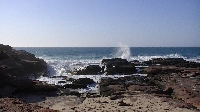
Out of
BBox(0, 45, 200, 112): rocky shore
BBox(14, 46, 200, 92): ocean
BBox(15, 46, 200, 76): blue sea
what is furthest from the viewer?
BBox(15, 46, 200, 76): blue sea

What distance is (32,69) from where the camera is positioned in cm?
4053

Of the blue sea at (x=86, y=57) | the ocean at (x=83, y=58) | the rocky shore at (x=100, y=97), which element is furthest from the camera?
the blue sea at (x=86, y=57)

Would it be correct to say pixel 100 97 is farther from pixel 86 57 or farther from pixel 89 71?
pixel 86 57

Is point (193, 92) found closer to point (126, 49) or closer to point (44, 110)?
point (44, 110)

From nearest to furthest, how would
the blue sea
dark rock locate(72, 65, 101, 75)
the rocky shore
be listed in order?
the rocky shore < dark rock locate(72, 65, 101, 75) < the blue sea

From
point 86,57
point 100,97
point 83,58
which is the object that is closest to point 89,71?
point 100,97

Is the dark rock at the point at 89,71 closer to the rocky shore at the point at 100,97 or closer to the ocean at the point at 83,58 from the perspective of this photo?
the ocean at the point at 83,58

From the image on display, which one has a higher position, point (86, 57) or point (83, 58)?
point (86, 57)

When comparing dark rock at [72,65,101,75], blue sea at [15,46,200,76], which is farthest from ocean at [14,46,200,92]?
dark rock at [72,65,101,75]

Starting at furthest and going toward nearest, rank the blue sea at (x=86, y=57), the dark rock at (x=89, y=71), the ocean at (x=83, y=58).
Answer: the blue sea at (x=86, y=57)
the ocean at (x=83, y=58)
the dark rock at (x=89, y=71)

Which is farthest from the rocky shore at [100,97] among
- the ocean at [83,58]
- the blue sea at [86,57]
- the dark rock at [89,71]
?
the blue sea at [86,57]

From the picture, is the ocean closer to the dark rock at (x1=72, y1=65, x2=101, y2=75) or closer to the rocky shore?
the dark rock at (x1=72, y1=65, x2=101, y2=75)

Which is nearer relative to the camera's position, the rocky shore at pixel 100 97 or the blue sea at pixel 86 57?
the rocky shore at pixel 100 97

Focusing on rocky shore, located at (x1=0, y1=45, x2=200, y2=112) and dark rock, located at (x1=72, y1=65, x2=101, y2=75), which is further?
dark rock, located at (x1=72, y1=65, x2=101, y2=75)
